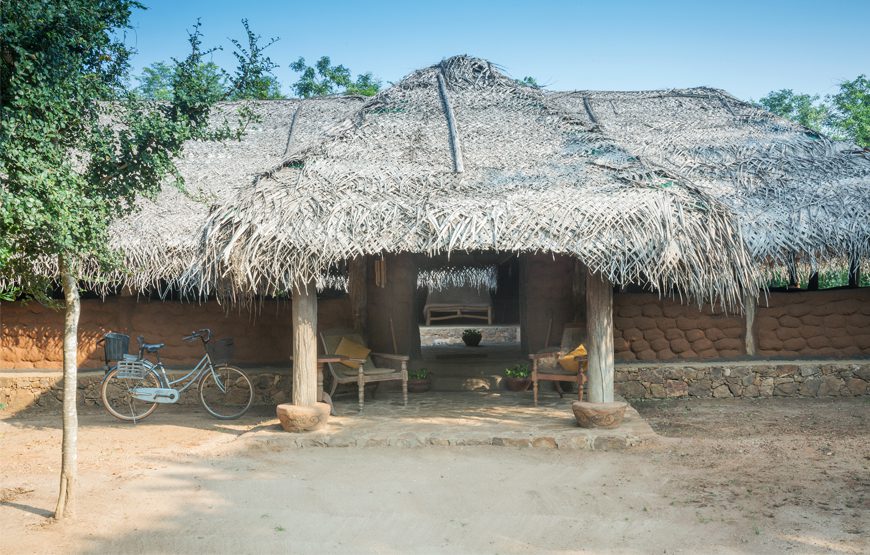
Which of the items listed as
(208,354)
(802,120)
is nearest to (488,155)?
(208,354)

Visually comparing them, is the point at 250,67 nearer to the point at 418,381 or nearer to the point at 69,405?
the point at 69,405

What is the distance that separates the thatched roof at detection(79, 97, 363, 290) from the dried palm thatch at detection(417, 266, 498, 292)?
3.95m

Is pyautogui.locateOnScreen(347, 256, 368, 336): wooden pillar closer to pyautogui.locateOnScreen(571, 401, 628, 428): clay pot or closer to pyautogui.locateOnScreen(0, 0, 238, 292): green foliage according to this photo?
pyautogui.locateOnScreen(571, 401, 628, 428): clay pot

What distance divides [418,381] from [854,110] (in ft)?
48.8

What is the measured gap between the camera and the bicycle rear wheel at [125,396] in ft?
27.8

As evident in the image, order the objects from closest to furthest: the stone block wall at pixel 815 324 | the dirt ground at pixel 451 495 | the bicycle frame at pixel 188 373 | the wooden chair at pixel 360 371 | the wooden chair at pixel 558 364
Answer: the dirt ground at pixel 451 495 → the wooden chair at pixel 558 364 → the wooden chair at pixel 360 371 → the bicycle frame at pixel 188 373 → the stone block wall at pixel 815 324

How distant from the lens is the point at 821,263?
8500 millimetres

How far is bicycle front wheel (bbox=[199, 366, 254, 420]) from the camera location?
8711 mm

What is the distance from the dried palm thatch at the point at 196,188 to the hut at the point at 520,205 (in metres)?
0.75

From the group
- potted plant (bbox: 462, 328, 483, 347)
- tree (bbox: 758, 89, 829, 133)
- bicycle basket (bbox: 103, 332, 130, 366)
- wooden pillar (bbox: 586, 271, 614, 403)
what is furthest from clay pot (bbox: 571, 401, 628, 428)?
tree (bbox: 758, 89, 829, 133)

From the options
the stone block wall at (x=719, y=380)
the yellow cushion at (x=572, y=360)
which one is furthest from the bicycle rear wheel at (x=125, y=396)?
the stone block wall at (x=719, y=380)

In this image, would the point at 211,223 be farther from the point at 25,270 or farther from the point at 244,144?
the point at 244,144

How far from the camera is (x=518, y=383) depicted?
9.33 meters

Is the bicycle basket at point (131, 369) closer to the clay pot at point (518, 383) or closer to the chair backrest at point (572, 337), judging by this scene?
the clay pot at point (518, 383)
